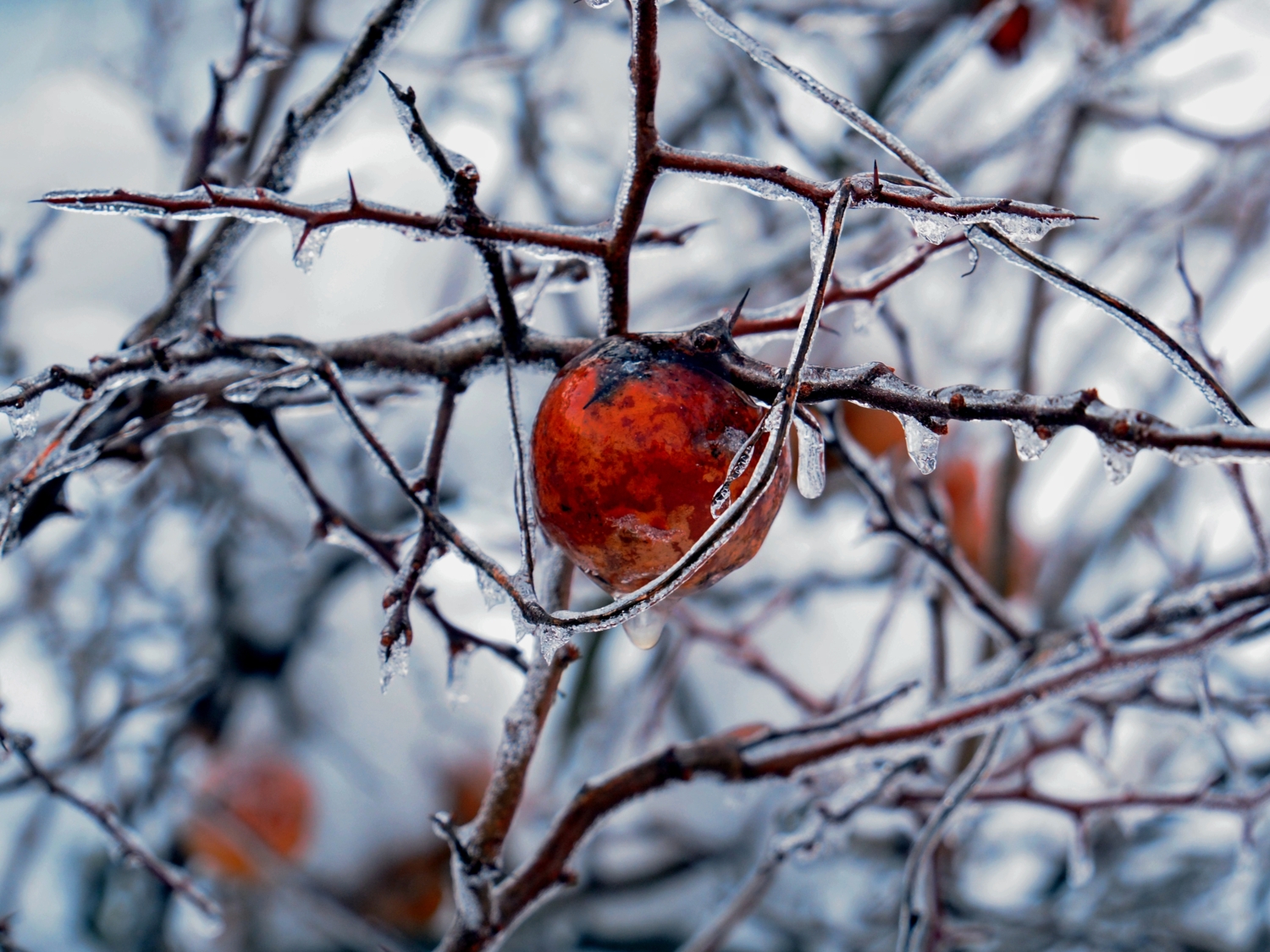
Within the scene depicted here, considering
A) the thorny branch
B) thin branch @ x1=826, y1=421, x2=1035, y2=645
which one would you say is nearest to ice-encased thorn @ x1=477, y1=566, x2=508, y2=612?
the thorny branch

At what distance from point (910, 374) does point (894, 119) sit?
470mm

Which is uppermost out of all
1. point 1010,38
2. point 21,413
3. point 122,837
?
point 1010,38

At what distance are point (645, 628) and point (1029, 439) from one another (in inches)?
10.2

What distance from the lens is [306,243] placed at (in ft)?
1.67

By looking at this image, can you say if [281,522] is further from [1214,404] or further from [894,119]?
[1214,404]

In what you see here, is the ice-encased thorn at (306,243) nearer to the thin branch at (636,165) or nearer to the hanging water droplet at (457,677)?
the thin branch at (636,165)

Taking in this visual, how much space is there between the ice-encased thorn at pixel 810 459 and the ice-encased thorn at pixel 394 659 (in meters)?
0.26

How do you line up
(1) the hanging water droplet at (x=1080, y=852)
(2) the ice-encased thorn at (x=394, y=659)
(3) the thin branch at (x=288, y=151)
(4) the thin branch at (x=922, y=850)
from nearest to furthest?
(2) the ice-encased thorn at (x=394, y=659), (3) the thin branch at (x=288, y=151), (4) the thin branch at (x=922, y=850), (1) the hanging water droplet at (x=1080, y=852)

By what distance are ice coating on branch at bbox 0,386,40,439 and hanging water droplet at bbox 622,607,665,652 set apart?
0.40 m

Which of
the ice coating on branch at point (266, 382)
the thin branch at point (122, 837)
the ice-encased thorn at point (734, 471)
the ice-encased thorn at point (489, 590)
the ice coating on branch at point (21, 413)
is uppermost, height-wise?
the ice coating on branch at point (266, 382)

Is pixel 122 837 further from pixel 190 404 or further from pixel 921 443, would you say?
pixel 921 443

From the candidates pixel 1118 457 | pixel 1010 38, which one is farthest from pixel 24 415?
pixel 1010 38

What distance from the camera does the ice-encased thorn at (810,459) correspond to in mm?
472

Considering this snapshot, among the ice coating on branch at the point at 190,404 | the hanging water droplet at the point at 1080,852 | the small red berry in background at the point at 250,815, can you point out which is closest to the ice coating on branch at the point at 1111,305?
the ice coating on branch at the point at 190,404
